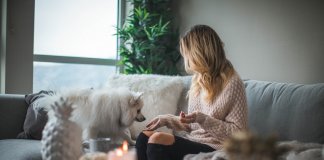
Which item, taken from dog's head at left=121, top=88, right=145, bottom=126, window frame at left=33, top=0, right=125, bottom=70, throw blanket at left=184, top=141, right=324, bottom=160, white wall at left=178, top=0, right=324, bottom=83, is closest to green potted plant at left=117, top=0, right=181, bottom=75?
window frame at left=33, top=0, right=125, bottom=70

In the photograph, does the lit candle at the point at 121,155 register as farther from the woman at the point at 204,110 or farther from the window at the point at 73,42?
the window at the point at 73,42

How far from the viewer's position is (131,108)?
2617 millimetres

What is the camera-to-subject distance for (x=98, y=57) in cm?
434

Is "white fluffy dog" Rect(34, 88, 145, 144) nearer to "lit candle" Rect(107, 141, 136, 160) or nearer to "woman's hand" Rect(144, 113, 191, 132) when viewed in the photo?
"woman's hand" Rect(144, 113, 191, 132)

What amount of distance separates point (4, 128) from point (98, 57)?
1635mm

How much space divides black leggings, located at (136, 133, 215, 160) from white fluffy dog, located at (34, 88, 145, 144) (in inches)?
18.3

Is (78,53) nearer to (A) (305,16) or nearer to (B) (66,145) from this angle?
(A) (305,16)

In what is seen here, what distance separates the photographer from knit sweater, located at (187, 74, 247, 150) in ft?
6.76

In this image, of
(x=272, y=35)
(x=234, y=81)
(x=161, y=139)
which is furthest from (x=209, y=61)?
(x=272, y=35)

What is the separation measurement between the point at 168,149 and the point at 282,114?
0.73 meters

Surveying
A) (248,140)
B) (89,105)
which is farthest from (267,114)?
(248,140)

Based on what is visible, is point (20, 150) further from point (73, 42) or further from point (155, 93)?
point (73, 42)

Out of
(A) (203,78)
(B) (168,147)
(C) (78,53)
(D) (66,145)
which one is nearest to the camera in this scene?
(D) (66,145)

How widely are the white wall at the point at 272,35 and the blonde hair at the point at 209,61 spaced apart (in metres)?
0.81
